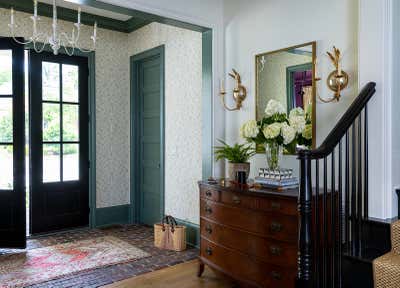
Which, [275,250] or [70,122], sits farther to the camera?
[70,122]

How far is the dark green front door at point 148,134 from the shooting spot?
4.81 m

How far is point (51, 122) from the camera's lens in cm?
465

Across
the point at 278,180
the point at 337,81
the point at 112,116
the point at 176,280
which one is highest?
the point at 337,81

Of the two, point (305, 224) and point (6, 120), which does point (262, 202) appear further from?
point (6, 120)

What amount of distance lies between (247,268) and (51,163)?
3116 millimetres

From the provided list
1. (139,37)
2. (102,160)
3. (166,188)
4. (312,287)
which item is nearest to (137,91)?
(139,37)

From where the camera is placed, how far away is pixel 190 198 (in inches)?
169

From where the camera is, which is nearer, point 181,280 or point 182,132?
point 181,280

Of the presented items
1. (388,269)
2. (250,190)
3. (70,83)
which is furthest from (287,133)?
(70,83)

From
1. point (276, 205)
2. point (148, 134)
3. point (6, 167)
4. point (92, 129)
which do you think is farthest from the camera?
point (148, 134)

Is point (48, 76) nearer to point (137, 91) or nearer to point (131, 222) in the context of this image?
point (137, 91)

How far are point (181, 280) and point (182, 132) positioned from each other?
1.82m

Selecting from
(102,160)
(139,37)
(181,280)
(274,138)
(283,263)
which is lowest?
(181,280)

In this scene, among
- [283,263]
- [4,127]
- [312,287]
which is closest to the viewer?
[312,287]
